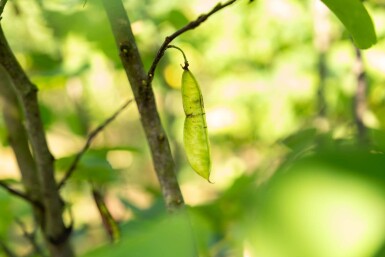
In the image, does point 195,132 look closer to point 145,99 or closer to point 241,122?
point 145,99

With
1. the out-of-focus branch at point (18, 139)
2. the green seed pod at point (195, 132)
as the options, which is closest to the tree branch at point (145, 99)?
the green seed pod at point (195, 132)

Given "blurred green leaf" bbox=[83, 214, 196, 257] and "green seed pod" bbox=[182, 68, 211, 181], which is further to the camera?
"green seed pod" bbox=[182, 68, 211, 181]

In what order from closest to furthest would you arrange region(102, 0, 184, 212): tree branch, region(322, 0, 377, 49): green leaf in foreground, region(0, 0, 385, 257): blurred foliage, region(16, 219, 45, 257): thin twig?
region(0, 0, 385, 257): blurred foliage → region(322, 0, 377, 49): green leaf in foreground → region(102, 0, 184, 212): tree branch → region(16, 219, 45, 257): thin twig

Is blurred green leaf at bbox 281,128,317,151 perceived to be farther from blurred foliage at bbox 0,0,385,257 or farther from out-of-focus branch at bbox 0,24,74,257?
out-of-focus branch at bbox 0,24,74,257

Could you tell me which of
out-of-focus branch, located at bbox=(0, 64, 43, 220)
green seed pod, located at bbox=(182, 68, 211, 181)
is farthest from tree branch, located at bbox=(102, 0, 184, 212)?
out-of-focus branch, located at bbox=(0, 64, 43, 220)

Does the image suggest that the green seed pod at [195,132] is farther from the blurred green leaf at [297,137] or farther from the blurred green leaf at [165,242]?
the blurred green leaf at [165,242]

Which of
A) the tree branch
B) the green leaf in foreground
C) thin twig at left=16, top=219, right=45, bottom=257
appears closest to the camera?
the green leaf in foreground

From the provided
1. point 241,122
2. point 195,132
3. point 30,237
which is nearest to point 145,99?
point 195,132
